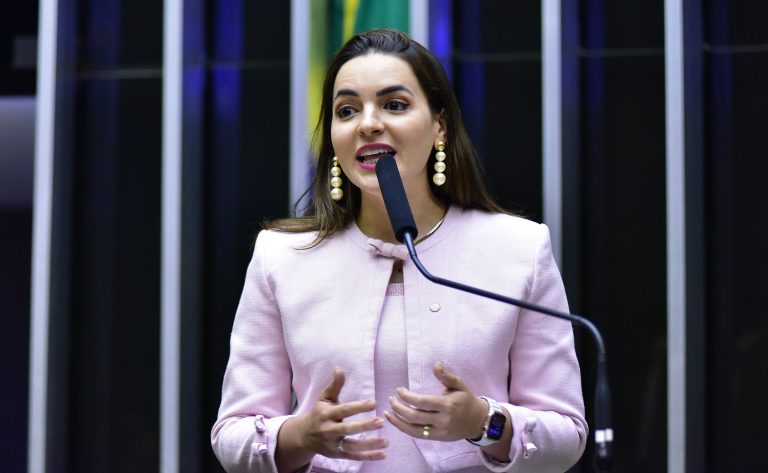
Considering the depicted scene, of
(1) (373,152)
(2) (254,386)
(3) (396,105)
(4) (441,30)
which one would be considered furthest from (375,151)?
(4) (441,30)

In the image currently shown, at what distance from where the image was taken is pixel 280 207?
15.4ft

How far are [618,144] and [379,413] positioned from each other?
2.70 meters

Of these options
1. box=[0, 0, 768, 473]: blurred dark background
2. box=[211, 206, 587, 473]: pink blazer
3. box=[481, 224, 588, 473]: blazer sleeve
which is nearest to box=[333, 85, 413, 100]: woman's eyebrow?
box=[211, 206, 587, 473]: pink blazer

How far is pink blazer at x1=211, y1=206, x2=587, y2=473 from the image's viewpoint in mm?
1963

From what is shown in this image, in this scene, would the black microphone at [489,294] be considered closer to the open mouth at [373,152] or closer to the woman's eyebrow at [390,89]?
the open mouth at [373,152]

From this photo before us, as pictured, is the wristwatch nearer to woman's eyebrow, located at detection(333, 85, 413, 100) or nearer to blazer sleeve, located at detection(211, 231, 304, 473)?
blazer sleeve, located at detection(211, 231, 304, 473)

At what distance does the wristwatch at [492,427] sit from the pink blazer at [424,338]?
5cm

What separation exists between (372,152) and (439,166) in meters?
0.19

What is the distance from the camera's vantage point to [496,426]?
1857 millimetres

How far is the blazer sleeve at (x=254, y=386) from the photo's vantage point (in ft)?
6.47

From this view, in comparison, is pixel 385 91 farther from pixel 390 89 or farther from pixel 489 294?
pixel 489 294

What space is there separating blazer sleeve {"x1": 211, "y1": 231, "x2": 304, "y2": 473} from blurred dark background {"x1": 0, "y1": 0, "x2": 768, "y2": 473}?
8.00 feet

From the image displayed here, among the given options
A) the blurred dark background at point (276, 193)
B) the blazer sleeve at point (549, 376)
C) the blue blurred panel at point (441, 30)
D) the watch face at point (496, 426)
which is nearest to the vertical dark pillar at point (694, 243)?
the blurred dark background at point (276, 193)

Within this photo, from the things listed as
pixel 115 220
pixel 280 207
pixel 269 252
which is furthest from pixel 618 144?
pixel 269 252
